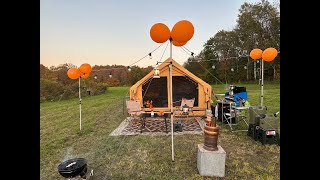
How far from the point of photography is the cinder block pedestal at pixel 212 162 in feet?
10.4

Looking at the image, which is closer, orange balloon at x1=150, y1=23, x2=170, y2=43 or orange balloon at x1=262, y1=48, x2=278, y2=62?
orange balloon at x1=150, y1=23, x2=170, y2=43

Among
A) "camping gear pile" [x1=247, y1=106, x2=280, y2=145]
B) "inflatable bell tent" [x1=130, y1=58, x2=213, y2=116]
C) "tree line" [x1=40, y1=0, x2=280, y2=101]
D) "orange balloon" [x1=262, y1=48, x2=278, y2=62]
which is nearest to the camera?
"camping gear pile" [x1=247, y1=106, x2=280, y2=145]

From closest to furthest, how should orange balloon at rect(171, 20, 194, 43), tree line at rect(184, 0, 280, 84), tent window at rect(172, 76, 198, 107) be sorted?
A: orange balloon at rect(171, 20, 194, 43) → tent window at rect(172, 76, 198, 107) → tree line at rect(184, 0, 280, 84)

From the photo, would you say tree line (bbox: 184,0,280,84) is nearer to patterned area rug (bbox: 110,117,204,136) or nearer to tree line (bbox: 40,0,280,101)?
tree line (bbox: 40,0,280,101)

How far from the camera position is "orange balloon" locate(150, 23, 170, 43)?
11.2 ft

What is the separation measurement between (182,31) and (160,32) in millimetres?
410

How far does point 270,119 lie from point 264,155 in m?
0.93

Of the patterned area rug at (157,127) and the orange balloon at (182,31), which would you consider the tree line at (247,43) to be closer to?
the patterned area rug at (157,127)

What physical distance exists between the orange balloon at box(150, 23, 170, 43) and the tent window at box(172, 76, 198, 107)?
4230 mm

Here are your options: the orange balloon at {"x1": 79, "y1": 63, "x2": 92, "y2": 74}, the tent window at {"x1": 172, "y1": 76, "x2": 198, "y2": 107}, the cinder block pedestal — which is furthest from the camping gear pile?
the orange balloon at {"x1": 79, "y1": 63, "x2": 92, "y2": 74}

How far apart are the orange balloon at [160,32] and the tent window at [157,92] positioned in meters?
4.24
